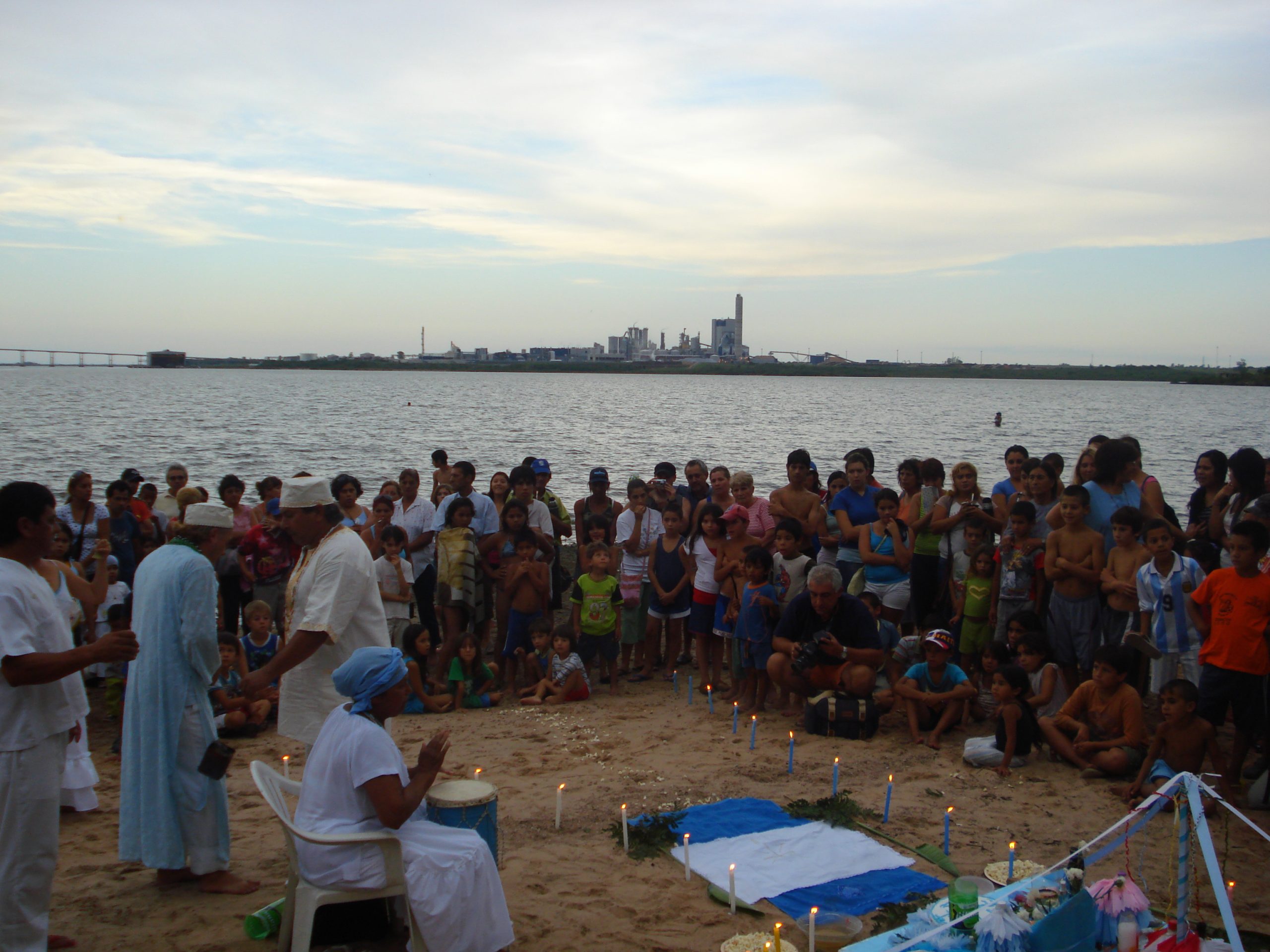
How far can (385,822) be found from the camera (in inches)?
149

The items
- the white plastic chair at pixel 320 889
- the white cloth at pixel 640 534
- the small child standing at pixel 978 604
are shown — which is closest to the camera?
the white plastic chair at pixel 320 889

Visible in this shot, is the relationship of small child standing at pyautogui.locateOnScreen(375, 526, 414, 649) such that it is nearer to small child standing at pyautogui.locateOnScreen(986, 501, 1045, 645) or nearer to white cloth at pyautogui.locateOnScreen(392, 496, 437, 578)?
white cloth at pyautogui.locateOnScreen(392, 496, 437, 578)

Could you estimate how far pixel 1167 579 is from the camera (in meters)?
6.77

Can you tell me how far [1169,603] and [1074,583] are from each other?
0.82m

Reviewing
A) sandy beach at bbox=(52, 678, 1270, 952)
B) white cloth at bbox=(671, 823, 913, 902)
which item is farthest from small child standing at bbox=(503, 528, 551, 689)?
white cloth at bbox=(671, 823, 913, 902)

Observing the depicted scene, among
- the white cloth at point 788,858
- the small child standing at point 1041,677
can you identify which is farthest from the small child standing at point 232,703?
the small child standing at point 1041,677

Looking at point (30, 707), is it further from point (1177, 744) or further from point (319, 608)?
point (1177, 744)

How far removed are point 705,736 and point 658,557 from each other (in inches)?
85.3

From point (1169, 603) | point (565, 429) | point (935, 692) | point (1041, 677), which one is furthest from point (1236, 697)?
point (565, 429)

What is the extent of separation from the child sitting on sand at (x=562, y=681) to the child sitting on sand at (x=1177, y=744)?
4375 mm

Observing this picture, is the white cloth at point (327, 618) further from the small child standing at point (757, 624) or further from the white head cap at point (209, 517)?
the small child standing at point (757, 624)

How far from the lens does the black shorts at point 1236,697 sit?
6043 millimetres

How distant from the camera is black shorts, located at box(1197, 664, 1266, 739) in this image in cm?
604

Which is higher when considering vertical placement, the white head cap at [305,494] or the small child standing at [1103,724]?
the white head cap at [305,494]
